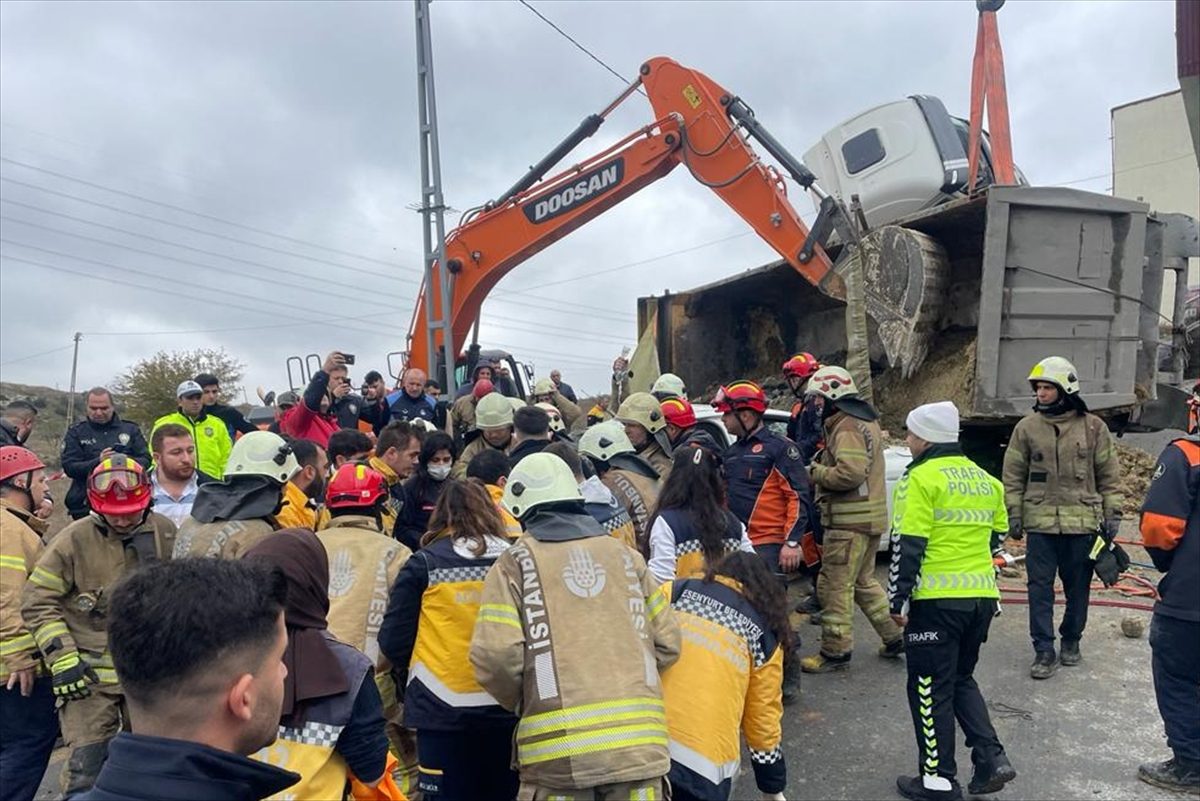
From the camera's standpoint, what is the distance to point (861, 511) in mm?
5160

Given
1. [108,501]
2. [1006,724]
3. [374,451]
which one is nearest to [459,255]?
[374,451]

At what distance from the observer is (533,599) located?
2441 mm

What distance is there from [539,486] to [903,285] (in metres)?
5.71

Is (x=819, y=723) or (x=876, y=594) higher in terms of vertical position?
(x=876, y=594)

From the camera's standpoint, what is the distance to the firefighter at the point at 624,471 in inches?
167

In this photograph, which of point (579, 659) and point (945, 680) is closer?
point (579, 659)

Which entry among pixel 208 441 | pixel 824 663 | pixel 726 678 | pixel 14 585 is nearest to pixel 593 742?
pixel 726 678

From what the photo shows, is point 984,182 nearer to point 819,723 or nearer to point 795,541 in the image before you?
point 795,541

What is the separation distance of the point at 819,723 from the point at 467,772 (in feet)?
7.93

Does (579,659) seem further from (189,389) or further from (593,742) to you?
(189,389)

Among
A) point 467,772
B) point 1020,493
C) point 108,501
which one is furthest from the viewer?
point 1020,493

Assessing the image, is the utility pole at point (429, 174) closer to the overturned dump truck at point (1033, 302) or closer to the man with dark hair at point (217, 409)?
the man with dark hair at point (217, 409)

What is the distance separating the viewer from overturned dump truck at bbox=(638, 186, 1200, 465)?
Result: 677 centimetres

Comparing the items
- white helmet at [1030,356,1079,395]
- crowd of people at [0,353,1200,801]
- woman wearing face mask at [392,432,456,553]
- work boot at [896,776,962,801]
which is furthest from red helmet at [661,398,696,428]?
work boot at [896,776,962,801]
